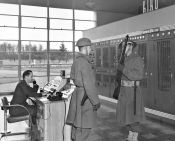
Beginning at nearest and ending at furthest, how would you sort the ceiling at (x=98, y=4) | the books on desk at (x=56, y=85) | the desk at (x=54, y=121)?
the desk at (x=54, y=121) → the books on desk at (x=56, y=85) → the ceiling at (x=98, y=4)

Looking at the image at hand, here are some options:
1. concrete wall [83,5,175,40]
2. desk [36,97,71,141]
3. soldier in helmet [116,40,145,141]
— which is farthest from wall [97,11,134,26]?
desk [36,97,71,141]

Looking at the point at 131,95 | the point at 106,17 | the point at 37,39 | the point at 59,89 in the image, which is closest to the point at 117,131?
the point at 131,95

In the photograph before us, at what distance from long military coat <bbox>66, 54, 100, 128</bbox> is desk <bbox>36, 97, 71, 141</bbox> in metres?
A: 0.48

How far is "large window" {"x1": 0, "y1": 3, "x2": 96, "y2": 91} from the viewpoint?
10164 millimetres

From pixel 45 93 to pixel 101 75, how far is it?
12.2ft

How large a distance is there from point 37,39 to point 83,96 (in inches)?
317

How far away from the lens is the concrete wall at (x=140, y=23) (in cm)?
474

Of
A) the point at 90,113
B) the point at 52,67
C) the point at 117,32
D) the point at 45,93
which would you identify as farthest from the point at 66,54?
the point at 90,113

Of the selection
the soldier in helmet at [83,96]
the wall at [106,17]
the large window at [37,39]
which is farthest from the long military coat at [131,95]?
the wall at [106,17]

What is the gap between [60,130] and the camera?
3.53m

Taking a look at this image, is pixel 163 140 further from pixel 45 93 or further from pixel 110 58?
pixel 110 58

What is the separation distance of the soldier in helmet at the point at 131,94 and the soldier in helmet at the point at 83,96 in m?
0.84

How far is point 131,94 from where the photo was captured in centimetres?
372

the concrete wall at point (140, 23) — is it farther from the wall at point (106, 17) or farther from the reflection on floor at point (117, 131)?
the wall at point (106, 17)
